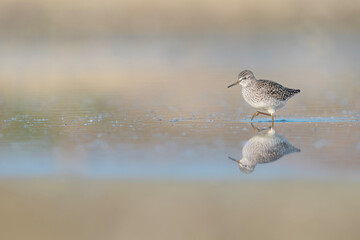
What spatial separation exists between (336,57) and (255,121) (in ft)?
45.9

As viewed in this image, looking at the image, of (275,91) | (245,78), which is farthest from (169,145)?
(245,78)

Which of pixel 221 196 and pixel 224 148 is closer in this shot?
pixel 221 196

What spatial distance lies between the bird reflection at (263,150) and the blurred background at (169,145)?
0.13 m

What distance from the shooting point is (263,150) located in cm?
926

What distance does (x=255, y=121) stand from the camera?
484 inches

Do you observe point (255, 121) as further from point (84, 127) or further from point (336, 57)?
point (336, 57)

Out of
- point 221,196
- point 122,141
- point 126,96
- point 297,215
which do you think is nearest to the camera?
point 297,215

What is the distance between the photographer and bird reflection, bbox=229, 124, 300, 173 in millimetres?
8570

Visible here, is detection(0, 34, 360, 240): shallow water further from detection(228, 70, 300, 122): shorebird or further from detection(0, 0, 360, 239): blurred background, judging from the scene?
detection(228, 70, 300, 122): shorebird

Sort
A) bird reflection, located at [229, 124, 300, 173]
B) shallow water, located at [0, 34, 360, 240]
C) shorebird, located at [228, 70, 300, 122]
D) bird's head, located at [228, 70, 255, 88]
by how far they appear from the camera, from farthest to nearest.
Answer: bird's head, located at [228, 70, 255, 88]
shorebird, located at [228, 70, 300, 122]
bird reflection, located at [229, 124, 300, 173]
shallow water, located at [0, 34, 360, 240]

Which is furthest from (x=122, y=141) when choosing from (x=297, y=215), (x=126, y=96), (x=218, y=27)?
(x=218, y=27)

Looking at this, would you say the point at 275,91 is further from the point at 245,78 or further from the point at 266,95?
the point at 245,78

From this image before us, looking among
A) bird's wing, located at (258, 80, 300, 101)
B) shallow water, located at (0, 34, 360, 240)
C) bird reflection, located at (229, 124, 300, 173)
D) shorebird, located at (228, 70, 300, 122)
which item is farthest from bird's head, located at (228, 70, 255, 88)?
bird reflection, located at (229, 124, 300, 173)

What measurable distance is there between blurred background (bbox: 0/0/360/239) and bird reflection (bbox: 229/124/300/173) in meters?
0.13
